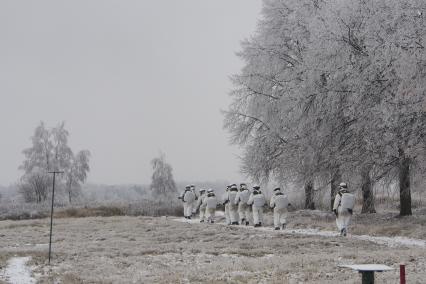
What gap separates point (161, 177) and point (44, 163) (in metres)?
17.0

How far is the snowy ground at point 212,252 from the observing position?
1233cm

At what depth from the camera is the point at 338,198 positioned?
21.8 meters

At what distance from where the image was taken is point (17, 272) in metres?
14.0

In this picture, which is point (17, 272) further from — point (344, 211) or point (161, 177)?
point (161, 177)

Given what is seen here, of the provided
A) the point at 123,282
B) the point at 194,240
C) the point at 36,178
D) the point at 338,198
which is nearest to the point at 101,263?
the point at 123,282

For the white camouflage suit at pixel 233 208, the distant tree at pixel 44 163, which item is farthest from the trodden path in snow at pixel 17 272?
the distant tree at pixel 44 163

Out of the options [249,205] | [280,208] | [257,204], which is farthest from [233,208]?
[280,208]

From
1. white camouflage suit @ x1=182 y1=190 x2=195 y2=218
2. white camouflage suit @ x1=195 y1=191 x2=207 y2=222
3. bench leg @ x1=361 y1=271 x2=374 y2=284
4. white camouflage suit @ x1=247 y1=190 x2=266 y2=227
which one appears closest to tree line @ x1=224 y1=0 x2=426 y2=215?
white camouflage suit @ x1=247 y1=190 x2=266 y2=227

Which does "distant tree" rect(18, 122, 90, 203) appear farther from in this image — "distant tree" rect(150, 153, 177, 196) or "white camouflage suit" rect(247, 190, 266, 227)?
"white camouflage suit" rect(247, 190, 266, 227)

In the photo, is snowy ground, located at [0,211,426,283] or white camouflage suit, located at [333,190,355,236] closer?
snowy ground, located at [0,211,426,283]

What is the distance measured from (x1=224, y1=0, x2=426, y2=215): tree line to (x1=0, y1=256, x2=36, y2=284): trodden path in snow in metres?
12.4

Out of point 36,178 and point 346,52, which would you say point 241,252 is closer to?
point 346,52

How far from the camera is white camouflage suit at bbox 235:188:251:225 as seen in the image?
27875 millimetres

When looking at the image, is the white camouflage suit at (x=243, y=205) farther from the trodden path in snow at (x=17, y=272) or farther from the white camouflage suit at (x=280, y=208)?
the trodden path in snow at (x=17, y=272)
